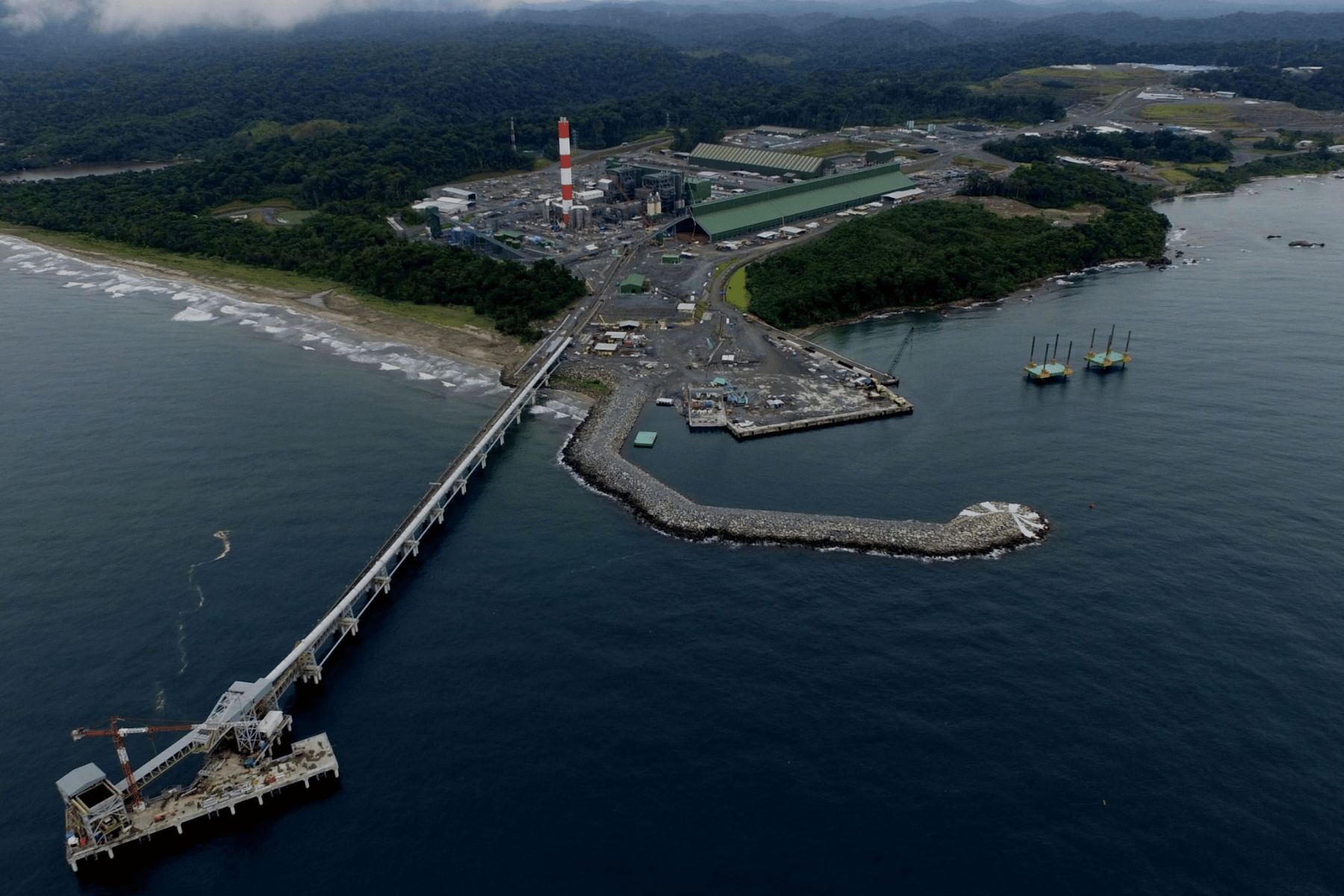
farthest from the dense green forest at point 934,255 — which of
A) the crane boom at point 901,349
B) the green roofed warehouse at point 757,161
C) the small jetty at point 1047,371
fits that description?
the green roofed warehouse at point 757,161

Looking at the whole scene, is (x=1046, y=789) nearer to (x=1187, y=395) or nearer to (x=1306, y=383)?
(x=1187, y=395)

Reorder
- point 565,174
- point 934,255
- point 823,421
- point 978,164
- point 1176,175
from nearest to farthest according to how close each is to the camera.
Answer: point 823,421 → point 934,255 → point 565,174 → point 978,164 → point 1176,175

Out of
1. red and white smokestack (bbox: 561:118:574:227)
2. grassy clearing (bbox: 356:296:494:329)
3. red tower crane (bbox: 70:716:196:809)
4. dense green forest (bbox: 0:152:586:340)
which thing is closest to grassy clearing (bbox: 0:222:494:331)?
grassy clearing (bbox: 356:296:494:329)

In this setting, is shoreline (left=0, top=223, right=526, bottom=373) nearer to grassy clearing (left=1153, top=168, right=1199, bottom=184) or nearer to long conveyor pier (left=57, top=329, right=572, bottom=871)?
long conveyor pier (left=57, top=329, right=572, bottom=871)

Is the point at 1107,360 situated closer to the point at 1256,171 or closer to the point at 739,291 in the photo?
the point at 739,291

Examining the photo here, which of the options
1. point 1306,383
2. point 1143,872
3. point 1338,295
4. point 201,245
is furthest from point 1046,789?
point 201,245

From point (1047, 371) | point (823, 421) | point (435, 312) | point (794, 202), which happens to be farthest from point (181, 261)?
point (1047, 371)

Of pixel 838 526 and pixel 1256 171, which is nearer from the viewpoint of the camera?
pixel 838 526
